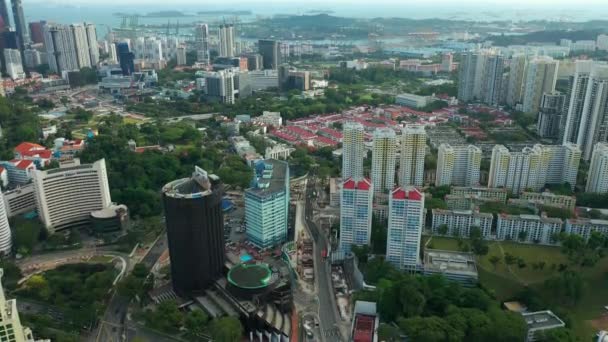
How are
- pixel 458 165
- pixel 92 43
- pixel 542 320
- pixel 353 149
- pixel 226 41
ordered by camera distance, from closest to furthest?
pixel 542 320, pixel 353 149, pixel 458 165, pixel 92 43, pixel 226 41

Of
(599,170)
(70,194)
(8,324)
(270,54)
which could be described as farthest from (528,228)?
(270,54)

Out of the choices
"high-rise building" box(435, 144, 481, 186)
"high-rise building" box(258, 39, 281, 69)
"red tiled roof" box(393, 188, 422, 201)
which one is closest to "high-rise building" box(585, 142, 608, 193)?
"high-rise building" box(435, 144, 481, 186)

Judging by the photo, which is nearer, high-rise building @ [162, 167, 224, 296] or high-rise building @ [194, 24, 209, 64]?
high-rise building @ [162, 167, 224, 296]

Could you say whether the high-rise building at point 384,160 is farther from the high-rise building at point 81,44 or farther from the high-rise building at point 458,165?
the high-rise building at point 81,44

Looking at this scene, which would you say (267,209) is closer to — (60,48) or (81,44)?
(81,44)

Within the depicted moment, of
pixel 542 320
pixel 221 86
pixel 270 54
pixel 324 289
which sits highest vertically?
pixel 270 54

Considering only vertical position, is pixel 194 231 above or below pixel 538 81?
below

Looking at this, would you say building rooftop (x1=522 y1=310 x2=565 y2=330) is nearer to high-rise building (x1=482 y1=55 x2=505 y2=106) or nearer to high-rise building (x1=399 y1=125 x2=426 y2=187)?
high-rise building (x1=399 y1=125 x2=426 y2=187)
